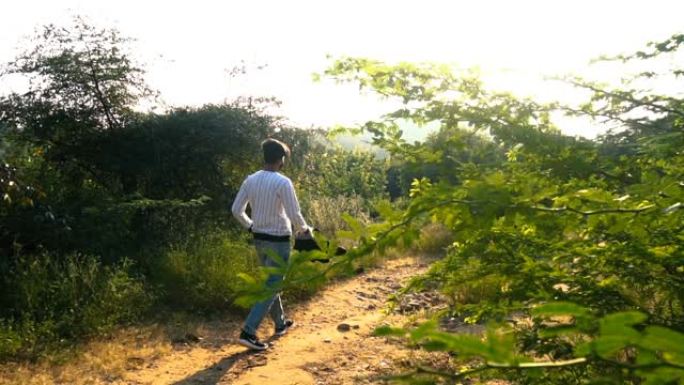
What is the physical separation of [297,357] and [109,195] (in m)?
3.94

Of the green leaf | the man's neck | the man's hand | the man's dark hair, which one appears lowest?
the man's hand

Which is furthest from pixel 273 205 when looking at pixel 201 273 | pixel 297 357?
pixel 201 273

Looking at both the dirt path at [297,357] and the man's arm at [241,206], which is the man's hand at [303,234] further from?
the dirt path at [297,357]

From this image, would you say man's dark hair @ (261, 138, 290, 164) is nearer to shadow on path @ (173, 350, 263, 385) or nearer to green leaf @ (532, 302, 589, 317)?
shadow on path @ (173, 350, 263, 385)

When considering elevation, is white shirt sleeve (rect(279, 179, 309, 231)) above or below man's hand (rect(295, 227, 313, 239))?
above

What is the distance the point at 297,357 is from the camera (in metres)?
5.20

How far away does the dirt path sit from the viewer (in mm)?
4699

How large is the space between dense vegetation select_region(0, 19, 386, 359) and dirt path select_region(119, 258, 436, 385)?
2.55 feet

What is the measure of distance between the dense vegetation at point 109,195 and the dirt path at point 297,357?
78 centimetres

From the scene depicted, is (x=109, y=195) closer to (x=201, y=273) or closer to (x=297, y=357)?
(x=201, y=273)

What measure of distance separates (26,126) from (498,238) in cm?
769

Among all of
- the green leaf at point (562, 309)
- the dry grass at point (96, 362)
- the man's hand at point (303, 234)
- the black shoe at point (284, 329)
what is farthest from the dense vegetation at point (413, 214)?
the man's hand at point (303, 234)

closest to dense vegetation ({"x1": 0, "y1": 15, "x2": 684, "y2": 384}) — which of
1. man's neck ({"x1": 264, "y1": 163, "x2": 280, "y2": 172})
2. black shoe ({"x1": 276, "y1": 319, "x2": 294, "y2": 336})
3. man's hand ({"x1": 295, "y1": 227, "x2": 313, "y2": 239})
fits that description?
black shoe ({"x1": 276, "y1": 319, "x2": 294, "y2": 336})

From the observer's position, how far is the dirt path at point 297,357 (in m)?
4.70
